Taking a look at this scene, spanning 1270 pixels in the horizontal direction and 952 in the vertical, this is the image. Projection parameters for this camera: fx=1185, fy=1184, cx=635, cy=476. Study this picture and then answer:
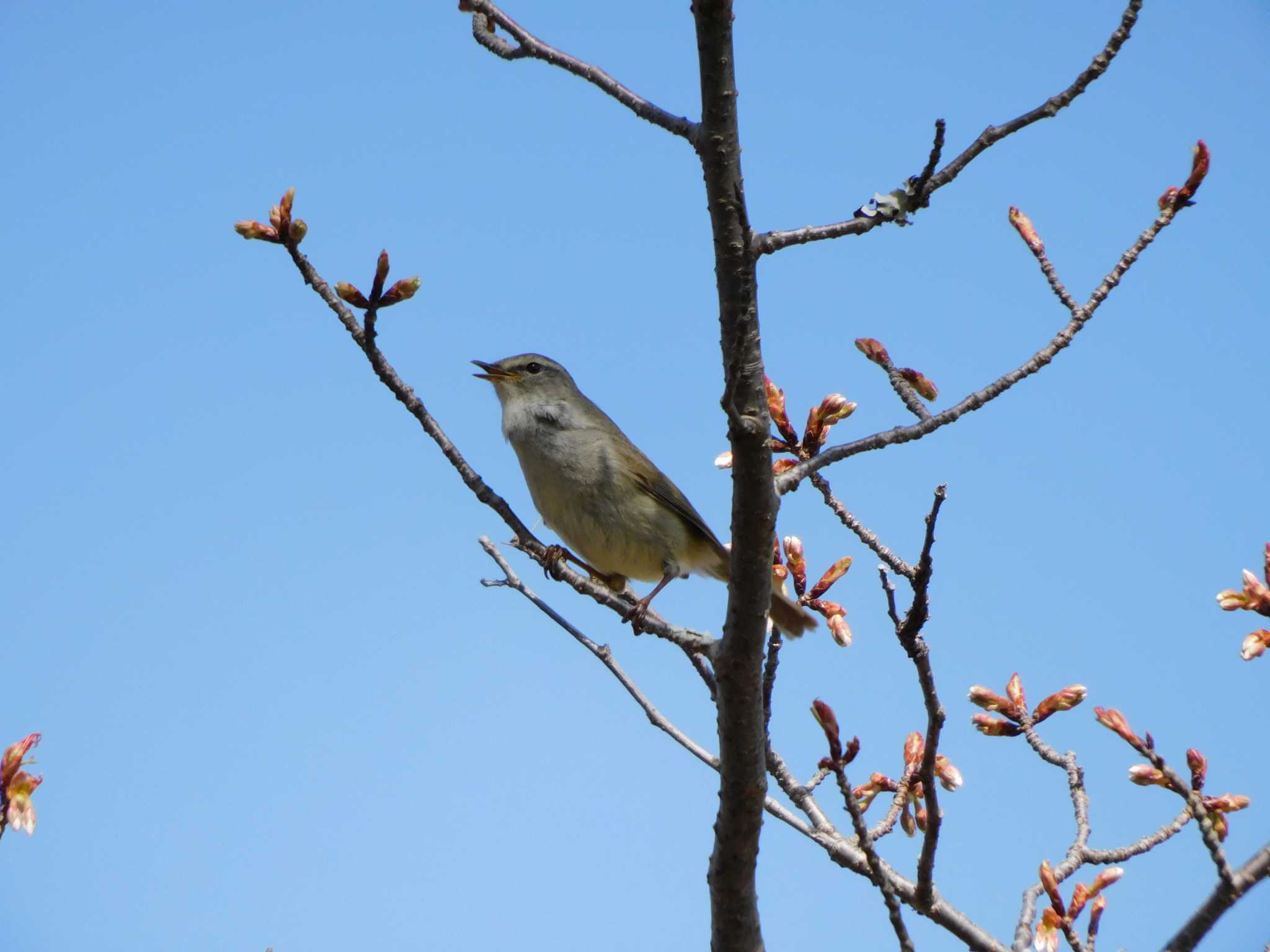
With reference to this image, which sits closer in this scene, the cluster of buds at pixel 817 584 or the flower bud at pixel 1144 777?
the flower bud at pixel 1144 777

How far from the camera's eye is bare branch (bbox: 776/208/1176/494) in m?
3.58

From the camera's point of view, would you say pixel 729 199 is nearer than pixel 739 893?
Yes

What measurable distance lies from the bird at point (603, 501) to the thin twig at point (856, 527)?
6.64ft

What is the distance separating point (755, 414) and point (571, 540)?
379 cm

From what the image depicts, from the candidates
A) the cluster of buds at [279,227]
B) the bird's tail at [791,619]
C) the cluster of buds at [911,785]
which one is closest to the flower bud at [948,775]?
the cluster of buds at [911,785]

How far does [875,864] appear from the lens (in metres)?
3.38

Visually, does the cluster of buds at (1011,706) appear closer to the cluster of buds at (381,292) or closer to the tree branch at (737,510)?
the tree branch at (737,510)

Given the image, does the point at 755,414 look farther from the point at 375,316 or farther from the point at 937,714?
the point at 375,316

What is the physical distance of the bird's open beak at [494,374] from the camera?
7.34 m

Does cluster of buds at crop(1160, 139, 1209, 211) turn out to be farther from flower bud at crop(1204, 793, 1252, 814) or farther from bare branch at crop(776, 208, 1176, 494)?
flower bud at crop(1204, 793, 1252, 814)

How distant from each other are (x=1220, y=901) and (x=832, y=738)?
1.07 metres

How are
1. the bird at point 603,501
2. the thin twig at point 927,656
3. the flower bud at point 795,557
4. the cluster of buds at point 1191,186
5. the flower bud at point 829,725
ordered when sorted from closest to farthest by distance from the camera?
the thin twig at point 927,656, the flower bud at point 829,725, the cluster of buds at point 1191,186, the flower bud at point 795,557, the bird at point 603,501

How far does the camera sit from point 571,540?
6.77 m

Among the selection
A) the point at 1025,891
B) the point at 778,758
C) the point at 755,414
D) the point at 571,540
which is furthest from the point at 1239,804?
the point at 571,540
